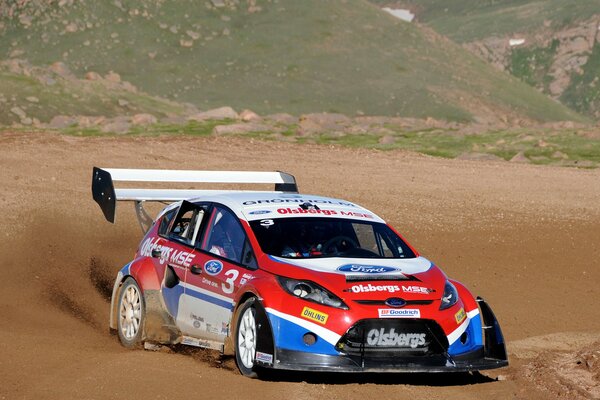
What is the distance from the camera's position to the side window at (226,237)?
10.3 metres

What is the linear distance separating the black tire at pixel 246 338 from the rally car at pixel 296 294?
0.01 meters

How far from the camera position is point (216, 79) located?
6519 centimetres

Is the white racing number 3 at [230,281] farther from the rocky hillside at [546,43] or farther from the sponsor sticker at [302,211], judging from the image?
the rocky hillside at [546,43]

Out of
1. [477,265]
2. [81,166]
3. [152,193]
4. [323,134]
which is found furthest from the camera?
[323,134]

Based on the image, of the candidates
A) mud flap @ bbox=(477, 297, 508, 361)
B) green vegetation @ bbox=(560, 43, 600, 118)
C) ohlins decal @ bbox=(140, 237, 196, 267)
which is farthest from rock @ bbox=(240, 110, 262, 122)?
green vegetation @ bbox=(560, 43, 600, 118)

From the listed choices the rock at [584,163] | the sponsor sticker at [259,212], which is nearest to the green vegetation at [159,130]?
the rock at [584,163]

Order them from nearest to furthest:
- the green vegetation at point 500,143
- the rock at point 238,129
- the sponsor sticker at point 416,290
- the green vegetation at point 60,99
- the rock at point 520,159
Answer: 1. the sponsor sticker at point 416,290
2. the rock at point 520,159
3. the green vegetation at point 500,143
4. the rock at point 238,129
5. the green vegetation at point 60,99

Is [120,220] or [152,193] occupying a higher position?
[152,193]

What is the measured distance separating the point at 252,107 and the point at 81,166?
3588 centimetres

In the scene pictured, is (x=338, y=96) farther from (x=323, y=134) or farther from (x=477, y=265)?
(x=477, y=265)

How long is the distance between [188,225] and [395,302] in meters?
2.52

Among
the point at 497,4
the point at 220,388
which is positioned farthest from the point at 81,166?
the point at 497,4

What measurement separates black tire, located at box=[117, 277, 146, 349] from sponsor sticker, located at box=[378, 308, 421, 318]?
8.38 ft

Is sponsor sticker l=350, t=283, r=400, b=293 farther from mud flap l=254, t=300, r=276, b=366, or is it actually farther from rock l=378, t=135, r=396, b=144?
rock l=378, t=135, r=396, b=144
